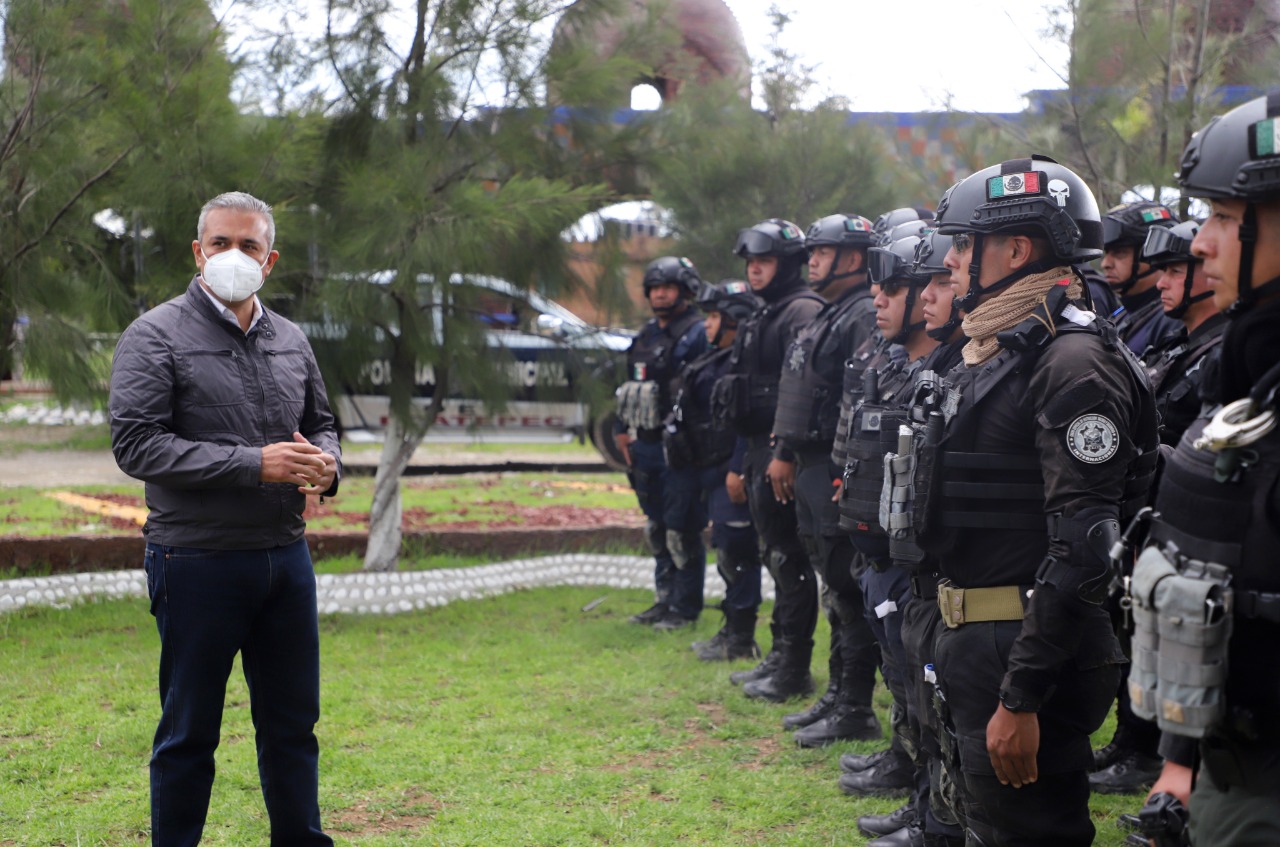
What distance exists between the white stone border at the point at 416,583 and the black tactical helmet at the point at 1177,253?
4200 mm

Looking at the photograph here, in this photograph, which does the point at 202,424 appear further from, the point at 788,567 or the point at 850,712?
the point at 788,567

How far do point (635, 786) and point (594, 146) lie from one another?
16.0ft

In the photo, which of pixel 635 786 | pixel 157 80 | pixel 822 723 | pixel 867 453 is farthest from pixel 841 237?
pixel 157 80

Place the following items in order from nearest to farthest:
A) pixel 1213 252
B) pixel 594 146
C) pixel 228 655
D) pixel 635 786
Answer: pixel 1213 252
pixel 228 655
pixel 635 786
pixel 594 146

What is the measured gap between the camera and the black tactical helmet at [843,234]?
579 centimetres

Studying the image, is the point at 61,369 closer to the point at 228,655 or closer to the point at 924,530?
the point at 228,655

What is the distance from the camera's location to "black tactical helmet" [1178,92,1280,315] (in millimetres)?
2086

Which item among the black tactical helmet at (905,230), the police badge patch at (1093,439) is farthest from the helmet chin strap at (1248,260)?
the black tactical helmet at (905,230)

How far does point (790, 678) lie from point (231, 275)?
3.73m

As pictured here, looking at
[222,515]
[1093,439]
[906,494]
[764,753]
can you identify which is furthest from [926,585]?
[764,753]

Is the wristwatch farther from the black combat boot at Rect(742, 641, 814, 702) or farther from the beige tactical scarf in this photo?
the black combat boot at Rect(742, 641, 814, 702)

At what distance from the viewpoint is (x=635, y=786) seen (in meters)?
5.00

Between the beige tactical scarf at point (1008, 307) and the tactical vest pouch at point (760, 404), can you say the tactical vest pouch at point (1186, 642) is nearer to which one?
the beige tactical scarf at point (1008, 307)

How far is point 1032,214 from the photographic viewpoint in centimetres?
313
